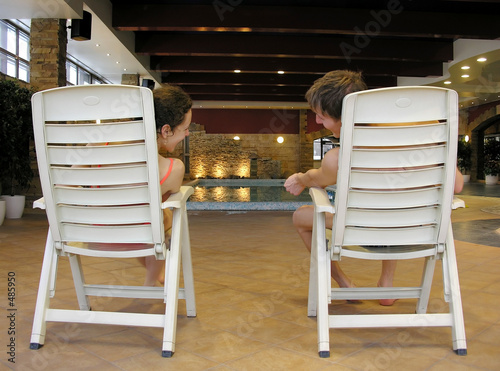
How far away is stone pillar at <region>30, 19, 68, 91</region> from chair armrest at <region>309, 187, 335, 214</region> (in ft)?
19.1

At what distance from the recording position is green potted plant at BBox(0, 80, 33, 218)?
5652 millimetres

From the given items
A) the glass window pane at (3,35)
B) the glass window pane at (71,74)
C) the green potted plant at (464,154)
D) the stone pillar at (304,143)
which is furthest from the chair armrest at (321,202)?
the green potted plant at (464,154)

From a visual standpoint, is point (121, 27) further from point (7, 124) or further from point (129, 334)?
point (129, 334)

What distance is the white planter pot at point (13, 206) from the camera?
6223 millimetres

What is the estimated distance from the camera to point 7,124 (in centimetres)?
558

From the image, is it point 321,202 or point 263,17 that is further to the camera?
point 263,17

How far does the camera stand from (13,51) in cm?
852

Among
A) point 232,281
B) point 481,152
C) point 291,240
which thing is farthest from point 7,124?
point 481,152

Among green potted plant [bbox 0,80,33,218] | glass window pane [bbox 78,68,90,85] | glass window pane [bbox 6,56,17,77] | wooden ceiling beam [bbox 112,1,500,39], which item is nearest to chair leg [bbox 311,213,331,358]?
green potted plant [bbox 0,80,33,218]

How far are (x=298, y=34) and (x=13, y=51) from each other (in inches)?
196

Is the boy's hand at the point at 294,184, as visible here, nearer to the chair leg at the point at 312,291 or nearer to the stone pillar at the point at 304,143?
the chair leg at the point at 312,291

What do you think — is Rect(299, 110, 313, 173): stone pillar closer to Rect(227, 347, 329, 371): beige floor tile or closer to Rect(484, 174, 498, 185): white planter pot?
Rect(484, 174, 498, 185): white planter pot

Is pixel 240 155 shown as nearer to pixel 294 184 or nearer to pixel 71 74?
pixel 71 74

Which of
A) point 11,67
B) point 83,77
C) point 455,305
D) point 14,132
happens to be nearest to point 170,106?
point 455,305
